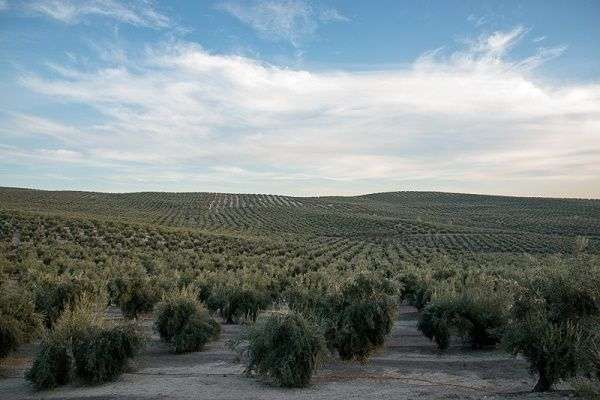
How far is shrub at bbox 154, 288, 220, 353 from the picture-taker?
49.3 ft

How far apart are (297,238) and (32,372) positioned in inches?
2440

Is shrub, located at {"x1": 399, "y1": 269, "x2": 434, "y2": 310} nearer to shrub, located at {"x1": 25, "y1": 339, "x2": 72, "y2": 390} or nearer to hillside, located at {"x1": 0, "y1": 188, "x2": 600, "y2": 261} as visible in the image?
shrub, located at {"x1": 25, "y1": 339, "x2": 72, "y2": 390}

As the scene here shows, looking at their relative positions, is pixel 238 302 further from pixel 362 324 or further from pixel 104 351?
pixel 104 351

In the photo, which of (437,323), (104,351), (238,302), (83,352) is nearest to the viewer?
(83,352)

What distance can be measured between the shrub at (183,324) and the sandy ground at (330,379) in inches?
13.8

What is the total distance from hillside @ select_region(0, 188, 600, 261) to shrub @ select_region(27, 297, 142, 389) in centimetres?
4031

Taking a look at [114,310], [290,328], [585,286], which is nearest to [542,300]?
[585,286]

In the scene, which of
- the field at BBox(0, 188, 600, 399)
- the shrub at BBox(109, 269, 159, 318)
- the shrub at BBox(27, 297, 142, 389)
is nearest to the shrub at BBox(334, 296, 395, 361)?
the field at BBox(0, 188, 600, 399)

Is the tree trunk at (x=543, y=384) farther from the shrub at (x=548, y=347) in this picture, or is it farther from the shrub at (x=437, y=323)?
the shrub at (x=437, y=323)

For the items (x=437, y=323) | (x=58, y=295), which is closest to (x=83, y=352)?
(x=58, y=295)

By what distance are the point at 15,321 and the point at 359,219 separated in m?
94.2

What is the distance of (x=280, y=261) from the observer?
44719 millimetres

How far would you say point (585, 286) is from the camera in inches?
462

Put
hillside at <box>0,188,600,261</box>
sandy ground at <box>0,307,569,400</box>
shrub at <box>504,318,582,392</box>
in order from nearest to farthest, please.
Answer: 1. shrub at <box>504,318,582,392</box>
2. sandy ground at <box>0,307,569,400</box>
3. hillside at <box>0,188,600,261</box>
